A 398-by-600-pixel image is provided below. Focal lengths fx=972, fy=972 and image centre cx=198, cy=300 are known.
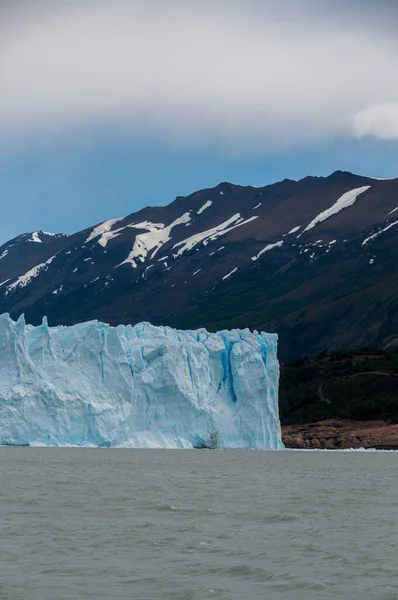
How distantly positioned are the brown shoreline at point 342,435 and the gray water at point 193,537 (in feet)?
127

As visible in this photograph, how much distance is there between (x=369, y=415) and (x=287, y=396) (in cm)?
1440

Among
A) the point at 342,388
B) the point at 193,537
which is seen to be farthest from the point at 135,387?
the point at 342,388

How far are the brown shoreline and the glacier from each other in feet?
51.4

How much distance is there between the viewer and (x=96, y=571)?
1572 centimetres

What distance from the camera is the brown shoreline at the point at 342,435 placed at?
243ft

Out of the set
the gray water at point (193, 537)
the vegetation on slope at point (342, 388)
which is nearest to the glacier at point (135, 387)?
the gray water at point (193, 537)

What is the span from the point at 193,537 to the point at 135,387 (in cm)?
3389

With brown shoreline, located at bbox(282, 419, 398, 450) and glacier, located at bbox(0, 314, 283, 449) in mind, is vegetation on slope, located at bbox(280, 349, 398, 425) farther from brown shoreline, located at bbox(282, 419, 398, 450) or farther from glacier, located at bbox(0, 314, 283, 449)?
glacier, located at bbox(0, 314, 283, 449)

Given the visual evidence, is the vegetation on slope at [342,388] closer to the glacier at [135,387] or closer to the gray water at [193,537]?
the glacier at [135,387]

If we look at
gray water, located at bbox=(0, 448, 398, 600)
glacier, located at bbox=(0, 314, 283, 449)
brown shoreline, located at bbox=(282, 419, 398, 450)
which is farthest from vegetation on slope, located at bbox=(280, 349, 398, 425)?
Answer: gray water, located at bbox=(0, 448, 398, 600)

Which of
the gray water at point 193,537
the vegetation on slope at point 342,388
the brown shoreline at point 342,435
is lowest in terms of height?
the brown shoreline at point 342,435

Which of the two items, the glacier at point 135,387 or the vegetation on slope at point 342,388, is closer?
the glacier at point 135,387

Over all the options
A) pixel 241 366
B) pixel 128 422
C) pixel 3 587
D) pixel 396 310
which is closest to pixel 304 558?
pixel 3 587

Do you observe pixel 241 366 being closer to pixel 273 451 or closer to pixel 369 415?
pixel 273 451
